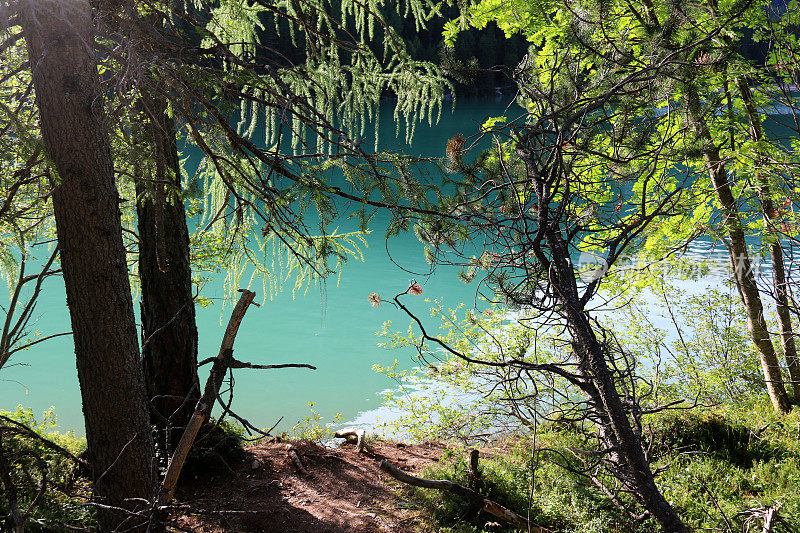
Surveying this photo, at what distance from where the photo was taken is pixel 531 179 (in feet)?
9.68

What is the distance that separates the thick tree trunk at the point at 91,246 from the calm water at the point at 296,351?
4.09 meters

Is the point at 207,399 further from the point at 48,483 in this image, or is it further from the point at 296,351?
the point at 296,351

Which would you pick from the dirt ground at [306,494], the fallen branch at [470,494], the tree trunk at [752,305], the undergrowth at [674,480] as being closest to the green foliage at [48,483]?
the dirt ground at [306,494]

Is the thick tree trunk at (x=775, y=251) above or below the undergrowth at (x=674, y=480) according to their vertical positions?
above

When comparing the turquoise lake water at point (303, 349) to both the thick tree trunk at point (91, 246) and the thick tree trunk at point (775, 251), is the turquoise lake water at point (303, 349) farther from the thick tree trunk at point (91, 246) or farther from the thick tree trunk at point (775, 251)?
the thick tree trunk at point (91, 246)

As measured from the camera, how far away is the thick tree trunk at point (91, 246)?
2330 mm

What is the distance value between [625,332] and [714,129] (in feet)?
10.6

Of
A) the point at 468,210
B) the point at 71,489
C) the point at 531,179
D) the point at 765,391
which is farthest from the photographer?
the point at 765,391

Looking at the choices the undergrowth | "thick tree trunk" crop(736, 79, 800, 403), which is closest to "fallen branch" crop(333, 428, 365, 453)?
the undergrowth

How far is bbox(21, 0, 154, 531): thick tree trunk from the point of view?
233 centimetres

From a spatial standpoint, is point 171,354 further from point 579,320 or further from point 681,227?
point 681,227

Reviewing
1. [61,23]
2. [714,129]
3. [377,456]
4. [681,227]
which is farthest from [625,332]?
[61,23]

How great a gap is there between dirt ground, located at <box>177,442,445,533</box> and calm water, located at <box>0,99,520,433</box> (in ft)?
5.87

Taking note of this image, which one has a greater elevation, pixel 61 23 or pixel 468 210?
pixel 61 23
